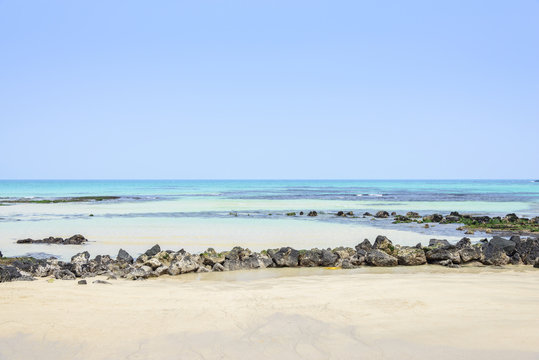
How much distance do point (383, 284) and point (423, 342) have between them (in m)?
3.05

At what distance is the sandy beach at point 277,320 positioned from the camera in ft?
16.3

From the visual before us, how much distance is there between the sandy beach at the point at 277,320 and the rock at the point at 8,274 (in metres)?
0.48

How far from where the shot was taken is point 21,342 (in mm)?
5293

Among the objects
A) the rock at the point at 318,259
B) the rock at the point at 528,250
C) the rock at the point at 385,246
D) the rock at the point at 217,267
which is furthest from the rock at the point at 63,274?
the rock at the point at 528,250

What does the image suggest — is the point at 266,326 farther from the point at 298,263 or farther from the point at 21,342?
→ the point at 298,263

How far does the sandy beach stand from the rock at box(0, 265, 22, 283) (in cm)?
48

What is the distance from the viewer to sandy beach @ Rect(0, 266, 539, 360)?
4980 millimetres

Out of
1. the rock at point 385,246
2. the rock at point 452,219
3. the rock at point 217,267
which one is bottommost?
the rock at point 452,219

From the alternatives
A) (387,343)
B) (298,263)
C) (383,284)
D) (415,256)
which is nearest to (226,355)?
(387,343)

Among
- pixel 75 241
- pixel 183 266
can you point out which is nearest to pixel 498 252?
pixel 183 266

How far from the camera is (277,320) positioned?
605 cm

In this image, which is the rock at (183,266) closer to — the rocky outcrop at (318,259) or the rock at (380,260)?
the rocky outcrop at (318,259)

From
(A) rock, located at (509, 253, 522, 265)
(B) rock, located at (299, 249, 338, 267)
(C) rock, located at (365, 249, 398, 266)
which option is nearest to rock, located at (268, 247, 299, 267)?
(B) rock, located at (299, 249, 338, 267)

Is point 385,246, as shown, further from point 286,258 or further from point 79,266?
point 79,266
